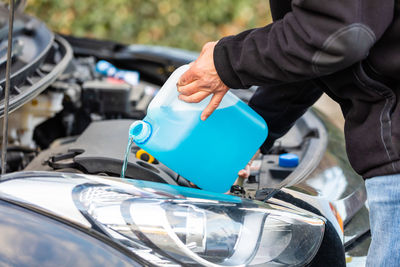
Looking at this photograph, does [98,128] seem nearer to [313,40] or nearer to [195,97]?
[195,97]

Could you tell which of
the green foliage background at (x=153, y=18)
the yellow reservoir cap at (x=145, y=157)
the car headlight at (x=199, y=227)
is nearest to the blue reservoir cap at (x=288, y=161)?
the yellow reservoir cap at (x=145, y=157)

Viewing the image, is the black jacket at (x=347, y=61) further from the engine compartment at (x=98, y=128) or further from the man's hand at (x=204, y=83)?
the engine compartment at (x=98, y=128)

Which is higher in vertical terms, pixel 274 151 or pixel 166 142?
pixel 166 142

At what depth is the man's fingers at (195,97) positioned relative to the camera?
1329mm

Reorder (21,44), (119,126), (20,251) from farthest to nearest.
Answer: (21,44) < (119,126) < (20,251)

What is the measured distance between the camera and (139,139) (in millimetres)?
1414

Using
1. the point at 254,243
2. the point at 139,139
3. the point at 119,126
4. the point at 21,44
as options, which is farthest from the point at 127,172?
the point at 21,44

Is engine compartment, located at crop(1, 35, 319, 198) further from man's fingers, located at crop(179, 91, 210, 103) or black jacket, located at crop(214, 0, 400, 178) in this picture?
black jacket, located at crop(214, 0, 400, 178)

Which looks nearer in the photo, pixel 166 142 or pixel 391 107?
pixel 391 107

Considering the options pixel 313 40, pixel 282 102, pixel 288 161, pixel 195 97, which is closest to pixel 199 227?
pixel 195 97

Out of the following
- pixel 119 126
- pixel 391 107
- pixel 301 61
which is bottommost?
pixel 119 126

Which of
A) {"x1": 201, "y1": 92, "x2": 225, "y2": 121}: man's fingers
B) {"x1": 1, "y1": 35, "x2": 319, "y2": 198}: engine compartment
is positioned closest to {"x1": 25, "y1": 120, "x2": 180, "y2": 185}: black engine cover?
{"x1": 1, "y1": 35, "x2": 319, "y2": 198}: engine compartment

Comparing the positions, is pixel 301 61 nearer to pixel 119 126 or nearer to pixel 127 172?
pixel 127 172

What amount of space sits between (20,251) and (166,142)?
0.47m
